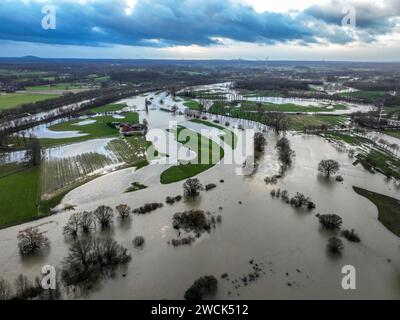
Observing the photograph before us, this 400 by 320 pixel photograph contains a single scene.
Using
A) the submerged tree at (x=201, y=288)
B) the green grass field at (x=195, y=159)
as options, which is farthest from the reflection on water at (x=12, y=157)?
the submerged tree at (x=201, y=288)

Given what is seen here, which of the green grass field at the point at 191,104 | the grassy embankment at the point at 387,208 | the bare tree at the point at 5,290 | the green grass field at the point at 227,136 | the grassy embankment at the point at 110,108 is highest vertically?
the green grass field at the point at 191,104

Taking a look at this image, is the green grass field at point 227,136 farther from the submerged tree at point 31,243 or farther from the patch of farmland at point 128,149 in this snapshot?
the submerged tree at point 31,243

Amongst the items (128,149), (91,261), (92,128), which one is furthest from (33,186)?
(92,128)

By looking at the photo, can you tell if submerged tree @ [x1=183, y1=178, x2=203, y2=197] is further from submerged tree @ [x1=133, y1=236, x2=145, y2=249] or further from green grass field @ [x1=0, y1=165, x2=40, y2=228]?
green grass field @ [x1=0, y1=165, x2=40, y2=228]

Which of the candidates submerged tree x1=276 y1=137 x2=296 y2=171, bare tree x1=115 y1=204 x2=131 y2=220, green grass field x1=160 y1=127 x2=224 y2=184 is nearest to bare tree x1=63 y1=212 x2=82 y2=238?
bare tree x1=115 y1=204 x2=131 y2=220

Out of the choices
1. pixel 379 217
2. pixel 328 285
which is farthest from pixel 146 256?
pixel 379 217
